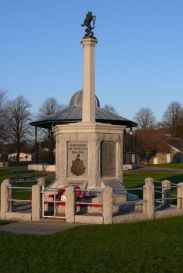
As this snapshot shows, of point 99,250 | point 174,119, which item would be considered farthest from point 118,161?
point 174,119

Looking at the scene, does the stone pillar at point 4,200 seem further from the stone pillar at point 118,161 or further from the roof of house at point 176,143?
the roof of house at point 176,143

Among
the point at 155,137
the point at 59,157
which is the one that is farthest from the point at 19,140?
the point at 59,157

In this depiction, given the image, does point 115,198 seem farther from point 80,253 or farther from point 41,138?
point 41,138

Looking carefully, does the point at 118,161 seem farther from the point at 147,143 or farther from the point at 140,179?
the point at 147,143

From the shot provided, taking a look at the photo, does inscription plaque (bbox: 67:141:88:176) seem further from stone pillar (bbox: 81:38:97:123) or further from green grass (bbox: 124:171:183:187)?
green grass (bbox: 124:171:183:187)

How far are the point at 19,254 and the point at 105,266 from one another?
72.7 inches

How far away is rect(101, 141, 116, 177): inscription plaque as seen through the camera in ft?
50.8

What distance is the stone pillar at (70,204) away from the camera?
12.5m

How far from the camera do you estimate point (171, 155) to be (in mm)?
88875

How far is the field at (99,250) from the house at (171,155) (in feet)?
244

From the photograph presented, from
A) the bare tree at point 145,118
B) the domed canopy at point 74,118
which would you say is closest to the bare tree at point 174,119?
the bare tree at point 145,118

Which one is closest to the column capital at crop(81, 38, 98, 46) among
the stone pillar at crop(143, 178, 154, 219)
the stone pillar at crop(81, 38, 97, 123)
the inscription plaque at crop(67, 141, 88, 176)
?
the stone pillar at crop(81, 38, 97, 123)

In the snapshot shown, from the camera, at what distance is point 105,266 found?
308 inches

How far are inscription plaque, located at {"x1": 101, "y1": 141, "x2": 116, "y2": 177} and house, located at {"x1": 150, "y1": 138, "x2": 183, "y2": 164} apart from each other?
69.7 m
